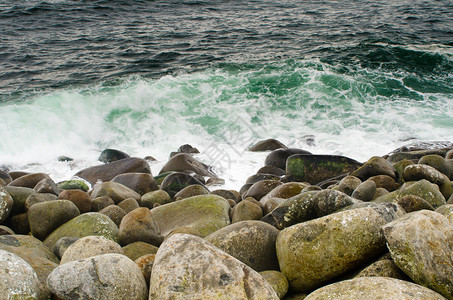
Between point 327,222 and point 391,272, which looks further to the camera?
point 327,222

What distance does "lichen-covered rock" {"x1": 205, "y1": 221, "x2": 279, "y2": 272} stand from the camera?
2.96 metres

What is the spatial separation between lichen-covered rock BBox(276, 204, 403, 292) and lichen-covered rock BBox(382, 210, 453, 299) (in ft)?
0.68

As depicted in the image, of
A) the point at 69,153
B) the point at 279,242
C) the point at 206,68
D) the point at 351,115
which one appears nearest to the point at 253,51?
the point at 206,68

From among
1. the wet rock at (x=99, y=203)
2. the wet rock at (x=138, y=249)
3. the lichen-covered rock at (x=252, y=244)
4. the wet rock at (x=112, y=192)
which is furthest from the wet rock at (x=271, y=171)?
the lichen-covered rock at (x=252, y=244)

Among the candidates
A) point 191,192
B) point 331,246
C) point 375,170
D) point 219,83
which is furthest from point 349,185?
point 219,83

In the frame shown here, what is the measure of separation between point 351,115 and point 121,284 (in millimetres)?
8872

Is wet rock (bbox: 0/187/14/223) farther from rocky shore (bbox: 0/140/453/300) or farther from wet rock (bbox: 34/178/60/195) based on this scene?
wet rock (bbox: 34/178/60/195)

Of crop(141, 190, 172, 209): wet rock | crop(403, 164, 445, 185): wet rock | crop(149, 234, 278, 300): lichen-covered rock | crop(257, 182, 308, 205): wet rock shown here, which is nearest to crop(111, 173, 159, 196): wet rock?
crop(141, 190, 172, 209): wet rock

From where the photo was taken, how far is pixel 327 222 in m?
2.66

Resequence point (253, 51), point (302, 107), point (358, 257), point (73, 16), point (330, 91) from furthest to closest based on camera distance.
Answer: point (73, 16) < point (253, 51) < point (330, 91) < point (302, 107) < point (358, 257)

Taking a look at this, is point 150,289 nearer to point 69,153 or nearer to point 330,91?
point 69,153

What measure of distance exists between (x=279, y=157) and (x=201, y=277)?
554 centimetres

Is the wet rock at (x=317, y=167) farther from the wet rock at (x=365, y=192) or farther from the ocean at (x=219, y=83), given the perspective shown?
the wet rock at (x=365, y=192)

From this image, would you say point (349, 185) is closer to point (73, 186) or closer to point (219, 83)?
point (73, 186)
